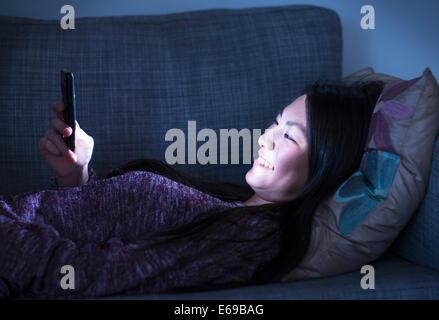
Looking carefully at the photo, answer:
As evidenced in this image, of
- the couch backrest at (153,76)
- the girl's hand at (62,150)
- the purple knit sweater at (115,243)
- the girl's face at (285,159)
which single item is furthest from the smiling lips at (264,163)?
the girl's hand at (62,150)

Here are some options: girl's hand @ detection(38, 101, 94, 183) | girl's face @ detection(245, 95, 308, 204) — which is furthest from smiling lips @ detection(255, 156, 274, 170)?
girl's hand @ detection(38, 101, 94, 183)

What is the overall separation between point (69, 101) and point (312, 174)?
591 millimetres

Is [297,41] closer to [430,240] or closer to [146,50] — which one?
[146,50]

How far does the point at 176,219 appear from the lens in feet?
3.35

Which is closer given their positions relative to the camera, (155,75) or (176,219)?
(176,219)

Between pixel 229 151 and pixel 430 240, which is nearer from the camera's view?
pixel 430 240

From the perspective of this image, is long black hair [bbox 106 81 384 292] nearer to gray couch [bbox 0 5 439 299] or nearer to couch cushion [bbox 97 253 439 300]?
couch cushion [bbox 97 253 439 300]

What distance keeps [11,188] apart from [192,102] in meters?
0.57

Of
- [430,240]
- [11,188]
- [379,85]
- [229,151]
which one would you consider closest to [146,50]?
[229,151]

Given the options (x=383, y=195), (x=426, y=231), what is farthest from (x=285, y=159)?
(x=426, y=231)

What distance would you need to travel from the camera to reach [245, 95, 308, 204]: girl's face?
3.48 feet

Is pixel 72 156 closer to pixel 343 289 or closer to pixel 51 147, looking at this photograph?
pixel 51 147
